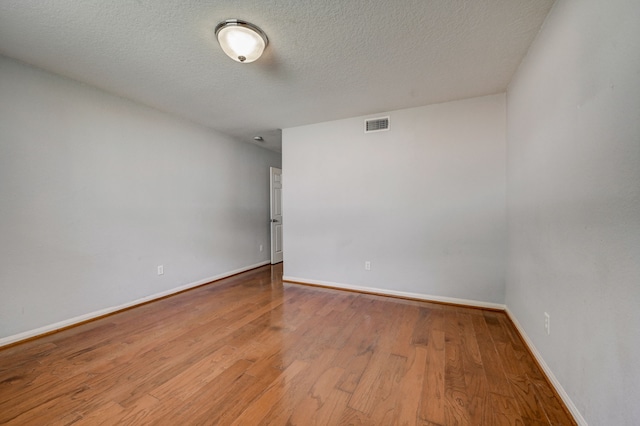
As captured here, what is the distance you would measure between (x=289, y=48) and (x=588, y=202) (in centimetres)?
219

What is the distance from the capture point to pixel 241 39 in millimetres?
1783

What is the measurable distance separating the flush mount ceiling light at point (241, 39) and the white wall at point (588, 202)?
191cm

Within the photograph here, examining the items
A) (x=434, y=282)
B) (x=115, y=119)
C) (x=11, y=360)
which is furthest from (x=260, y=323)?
(x=115, y=119)

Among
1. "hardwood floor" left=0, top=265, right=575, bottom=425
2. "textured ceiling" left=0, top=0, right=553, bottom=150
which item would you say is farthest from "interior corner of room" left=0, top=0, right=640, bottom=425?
"hardwood floor" left=0, top=265, right=575, bottom=425

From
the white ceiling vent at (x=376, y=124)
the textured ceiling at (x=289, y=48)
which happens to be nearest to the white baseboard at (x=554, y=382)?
the textured ceiling at (x=289, y=48)

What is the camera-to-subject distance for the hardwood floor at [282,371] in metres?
1.40

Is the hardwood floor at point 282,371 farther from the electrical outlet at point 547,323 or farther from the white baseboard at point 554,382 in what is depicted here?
the electrical outlet at point 547,323

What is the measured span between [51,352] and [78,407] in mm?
959

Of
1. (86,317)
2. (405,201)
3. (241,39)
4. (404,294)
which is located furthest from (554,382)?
(86,317)

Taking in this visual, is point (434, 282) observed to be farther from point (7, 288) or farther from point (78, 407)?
point (7, 288)

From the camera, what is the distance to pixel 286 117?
11.6ft

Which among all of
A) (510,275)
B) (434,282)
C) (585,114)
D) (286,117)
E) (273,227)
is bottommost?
(434,282)

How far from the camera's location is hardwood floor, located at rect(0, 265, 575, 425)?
1.40 meters

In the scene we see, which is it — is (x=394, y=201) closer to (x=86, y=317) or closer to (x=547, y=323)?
(x=547, y=323)
